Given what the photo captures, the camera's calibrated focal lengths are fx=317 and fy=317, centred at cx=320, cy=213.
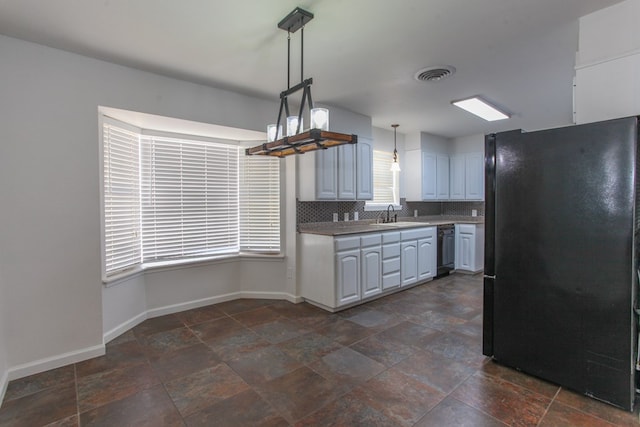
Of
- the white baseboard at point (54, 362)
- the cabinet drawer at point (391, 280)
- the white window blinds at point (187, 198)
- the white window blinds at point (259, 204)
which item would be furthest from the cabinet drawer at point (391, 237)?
the white baseboard at point (54, 362)

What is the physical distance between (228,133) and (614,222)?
3.55m

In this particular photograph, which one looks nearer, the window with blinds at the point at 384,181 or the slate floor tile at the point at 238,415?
the slate floor tile at the point at 238,415

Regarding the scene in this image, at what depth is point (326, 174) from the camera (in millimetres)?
4027

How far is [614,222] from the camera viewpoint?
1903mm

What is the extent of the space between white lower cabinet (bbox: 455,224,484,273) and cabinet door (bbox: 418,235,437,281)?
788 millimetres

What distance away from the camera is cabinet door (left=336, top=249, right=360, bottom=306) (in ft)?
11.8

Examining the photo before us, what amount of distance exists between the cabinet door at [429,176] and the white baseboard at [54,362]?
515 cm

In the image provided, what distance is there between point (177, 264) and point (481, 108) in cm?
428

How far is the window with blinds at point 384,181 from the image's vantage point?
562 centimetres

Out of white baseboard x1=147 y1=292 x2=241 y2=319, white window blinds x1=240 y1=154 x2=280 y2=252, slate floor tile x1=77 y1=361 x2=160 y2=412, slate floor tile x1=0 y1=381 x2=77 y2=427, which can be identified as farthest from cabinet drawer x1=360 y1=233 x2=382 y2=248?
slate floor tile x1=0 y1=381 x2=77 y2=427

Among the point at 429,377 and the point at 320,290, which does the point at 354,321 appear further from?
the point at 429,377

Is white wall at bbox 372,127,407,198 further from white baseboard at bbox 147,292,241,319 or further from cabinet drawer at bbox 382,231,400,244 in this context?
white baseboard at bbox 147,292,241,319

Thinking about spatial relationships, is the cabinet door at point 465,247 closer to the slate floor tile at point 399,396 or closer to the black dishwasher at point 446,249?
the black dishwasher at point 446,249

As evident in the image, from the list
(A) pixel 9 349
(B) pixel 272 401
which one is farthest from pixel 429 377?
(A) pixel 9 349
